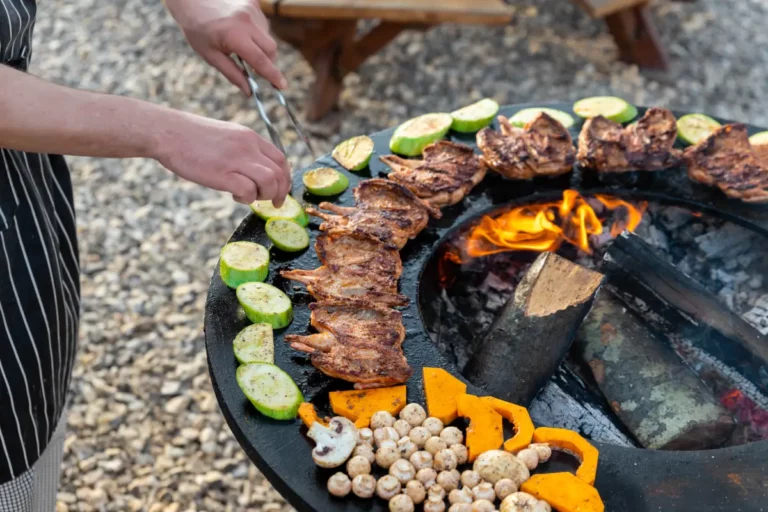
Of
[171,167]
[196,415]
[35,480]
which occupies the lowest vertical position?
[196,415]

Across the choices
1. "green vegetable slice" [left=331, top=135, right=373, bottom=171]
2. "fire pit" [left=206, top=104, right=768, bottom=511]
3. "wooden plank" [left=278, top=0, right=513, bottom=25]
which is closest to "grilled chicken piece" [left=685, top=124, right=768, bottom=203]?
"fire pit" [left=206, top=104, right=768, bottom=511]

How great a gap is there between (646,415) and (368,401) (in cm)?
97

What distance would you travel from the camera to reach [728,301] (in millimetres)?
2783

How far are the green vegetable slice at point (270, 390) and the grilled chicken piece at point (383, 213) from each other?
1.96 feet

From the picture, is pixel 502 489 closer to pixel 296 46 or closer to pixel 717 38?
pixel 296 46

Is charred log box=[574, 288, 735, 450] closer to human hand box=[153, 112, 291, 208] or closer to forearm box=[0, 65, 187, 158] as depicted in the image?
human hand box=[153, 112, 291, 208]

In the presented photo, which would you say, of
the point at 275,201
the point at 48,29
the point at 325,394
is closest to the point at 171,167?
the point at 275,201

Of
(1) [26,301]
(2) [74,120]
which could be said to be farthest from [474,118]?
(1) [26,301]

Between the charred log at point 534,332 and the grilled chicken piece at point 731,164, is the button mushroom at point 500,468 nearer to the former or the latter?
the charred log at point 534,332

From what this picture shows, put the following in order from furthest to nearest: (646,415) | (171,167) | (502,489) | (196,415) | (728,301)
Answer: (196,415), (728,301), (646,415), (171,167), (502,489)

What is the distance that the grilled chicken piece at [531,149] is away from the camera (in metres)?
2.65

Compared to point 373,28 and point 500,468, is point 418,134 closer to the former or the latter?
point 500,468

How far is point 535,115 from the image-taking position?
2.93m

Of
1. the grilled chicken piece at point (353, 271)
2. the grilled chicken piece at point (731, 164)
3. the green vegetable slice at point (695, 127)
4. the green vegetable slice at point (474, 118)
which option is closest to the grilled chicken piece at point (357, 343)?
the grilled chicken piece at point (353, 271)
